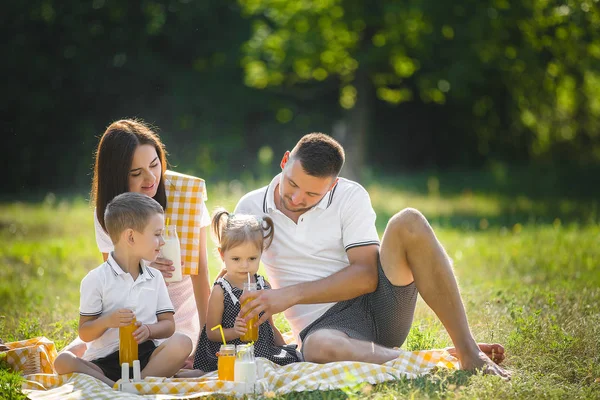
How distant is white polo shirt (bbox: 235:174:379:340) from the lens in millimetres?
4336

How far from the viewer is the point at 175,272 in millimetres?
4336

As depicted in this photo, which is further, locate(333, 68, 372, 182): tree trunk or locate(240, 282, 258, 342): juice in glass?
locate(333, 68, 372, 182): tree trunk

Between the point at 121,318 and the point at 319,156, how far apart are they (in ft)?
4.18

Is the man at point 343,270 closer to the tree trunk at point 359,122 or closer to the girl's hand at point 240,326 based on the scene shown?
the girl's hand at point 240,326

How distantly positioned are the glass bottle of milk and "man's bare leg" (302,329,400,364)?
0.80m

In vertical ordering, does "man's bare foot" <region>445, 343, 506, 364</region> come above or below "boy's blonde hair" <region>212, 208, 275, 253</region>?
below

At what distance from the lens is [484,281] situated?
22.3 feet

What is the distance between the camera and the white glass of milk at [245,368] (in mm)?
3764

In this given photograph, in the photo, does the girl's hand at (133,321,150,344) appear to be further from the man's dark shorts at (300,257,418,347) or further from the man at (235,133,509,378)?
the man's dark shorts at (300,257,418,347)

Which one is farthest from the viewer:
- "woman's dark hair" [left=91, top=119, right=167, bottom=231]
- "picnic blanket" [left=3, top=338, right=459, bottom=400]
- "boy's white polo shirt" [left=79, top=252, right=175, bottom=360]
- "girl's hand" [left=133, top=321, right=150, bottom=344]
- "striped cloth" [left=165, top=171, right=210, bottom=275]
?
"striped cloth" [left=165, top=171, right=210, bottom=275]

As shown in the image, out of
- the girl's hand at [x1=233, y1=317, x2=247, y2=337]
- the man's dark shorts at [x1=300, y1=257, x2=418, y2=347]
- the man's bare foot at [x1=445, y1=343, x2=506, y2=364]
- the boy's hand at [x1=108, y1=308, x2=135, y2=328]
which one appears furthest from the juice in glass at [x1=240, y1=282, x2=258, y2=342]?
the man's bare foot at [x1=445, y1=343, x2=506, y2=364]

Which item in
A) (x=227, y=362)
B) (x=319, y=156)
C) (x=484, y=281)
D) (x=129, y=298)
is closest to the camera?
(x=227, y=362)

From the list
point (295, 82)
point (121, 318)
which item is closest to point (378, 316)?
point (121, 318)

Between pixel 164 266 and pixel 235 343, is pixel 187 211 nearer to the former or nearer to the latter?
pixel 164 266
